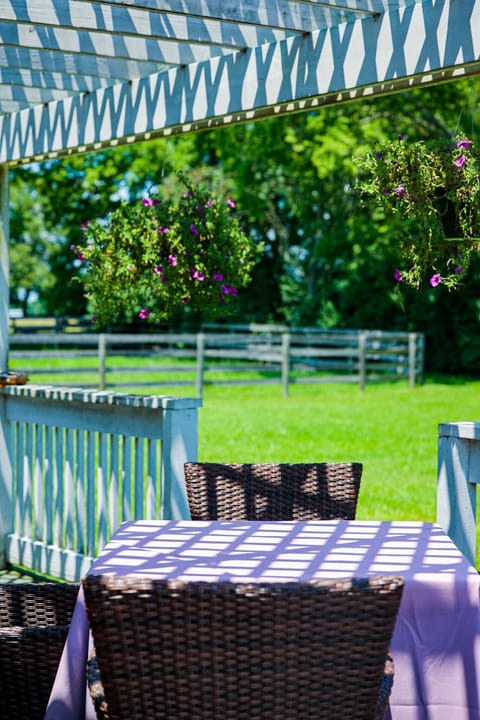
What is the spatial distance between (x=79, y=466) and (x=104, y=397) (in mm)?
587

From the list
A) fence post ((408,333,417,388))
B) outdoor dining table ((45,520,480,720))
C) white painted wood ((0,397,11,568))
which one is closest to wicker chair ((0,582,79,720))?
outdoor dining table ((45,520,480,720))

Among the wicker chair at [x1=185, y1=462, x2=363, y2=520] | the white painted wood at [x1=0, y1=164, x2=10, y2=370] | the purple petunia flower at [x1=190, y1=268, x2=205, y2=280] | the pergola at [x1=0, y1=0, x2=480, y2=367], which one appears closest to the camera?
the pergola at [x1=0, y1=0, x2=480, y2=367]

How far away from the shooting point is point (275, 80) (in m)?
3.97

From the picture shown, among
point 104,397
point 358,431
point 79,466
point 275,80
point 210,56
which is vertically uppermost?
point 210,56

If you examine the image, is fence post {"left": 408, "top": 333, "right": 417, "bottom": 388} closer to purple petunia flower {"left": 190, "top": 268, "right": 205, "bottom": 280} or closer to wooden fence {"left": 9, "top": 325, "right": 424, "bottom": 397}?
wooden fence {"left": 9, "top": 325, "right": 424, "bottom": 397}

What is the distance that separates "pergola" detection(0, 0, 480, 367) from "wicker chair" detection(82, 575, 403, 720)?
1941 mm

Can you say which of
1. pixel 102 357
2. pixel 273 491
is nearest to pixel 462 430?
pixel 273 491

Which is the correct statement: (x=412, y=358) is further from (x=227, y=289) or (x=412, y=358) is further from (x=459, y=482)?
(x=459, y=482)

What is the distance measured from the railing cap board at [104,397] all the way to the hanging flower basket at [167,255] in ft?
1.41

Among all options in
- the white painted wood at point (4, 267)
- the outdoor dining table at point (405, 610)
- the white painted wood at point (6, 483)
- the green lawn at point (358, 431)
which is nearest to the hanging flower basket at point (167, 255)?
the white painted wood at point (4, 267)

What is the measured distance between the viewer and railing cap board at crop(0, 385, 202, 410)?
463cm

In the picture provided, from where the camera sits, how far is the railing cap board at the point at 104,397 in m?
4.63

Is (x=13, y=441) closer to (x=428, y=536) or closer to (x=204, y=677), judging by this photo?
(x=428, y=536)

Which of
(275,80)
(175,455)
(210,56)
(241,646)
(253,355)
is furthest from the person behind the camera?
(253,355)
